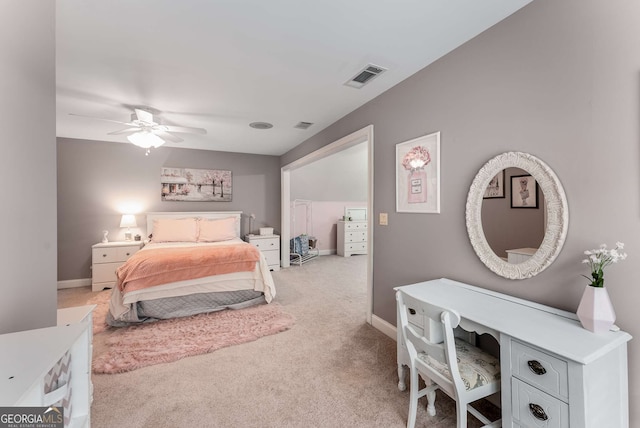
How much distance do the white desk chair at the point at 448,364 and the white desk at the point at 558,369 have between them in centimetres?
13

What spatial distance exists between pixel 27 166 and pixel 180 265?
200 cm

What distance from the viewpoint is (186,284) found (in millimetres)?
3018

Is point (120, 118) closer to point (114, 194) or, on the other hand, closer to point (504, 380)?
point (114, 194)

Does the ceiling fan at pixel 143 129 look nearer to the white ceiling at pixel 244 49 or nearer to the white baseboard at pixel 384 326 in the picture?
the white ceiling at pixel 244 49

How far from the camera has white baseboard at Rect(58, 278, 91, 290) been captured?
4.13 m

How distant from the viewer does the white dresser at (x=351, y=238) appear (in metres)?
6.68

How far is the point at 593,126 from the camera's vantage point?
1.26 meters

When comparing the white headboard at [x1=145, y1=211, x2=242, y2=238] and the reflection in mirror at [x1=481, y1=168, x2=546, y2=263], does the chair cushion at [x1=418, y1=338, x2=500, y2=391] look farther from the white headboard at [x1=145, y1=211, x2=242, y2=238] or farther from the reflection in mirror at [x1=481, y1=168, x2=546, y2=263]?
the white headboard at [x1=145, y1=211, x2=242, y2=238]

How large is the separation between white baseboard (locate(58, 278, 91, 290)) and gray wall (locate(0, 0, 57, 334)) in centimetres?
376

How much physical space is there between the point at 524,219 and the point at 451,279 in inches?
25.3

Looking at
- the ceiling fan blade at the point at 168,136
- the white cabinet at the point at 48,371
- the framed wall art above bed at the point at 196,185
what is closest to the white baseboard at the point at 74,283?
the framed wall art above bed at the point at 196,185

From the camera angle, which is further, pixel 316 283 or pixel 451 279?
pixel 316 283

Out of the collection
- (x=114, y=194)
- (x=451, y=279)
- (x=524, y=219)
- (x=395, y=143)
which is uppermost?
(x=395, y=143)

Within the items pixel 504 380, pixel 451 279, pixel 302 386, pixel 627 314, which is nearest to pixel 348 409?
pixel 302 386
